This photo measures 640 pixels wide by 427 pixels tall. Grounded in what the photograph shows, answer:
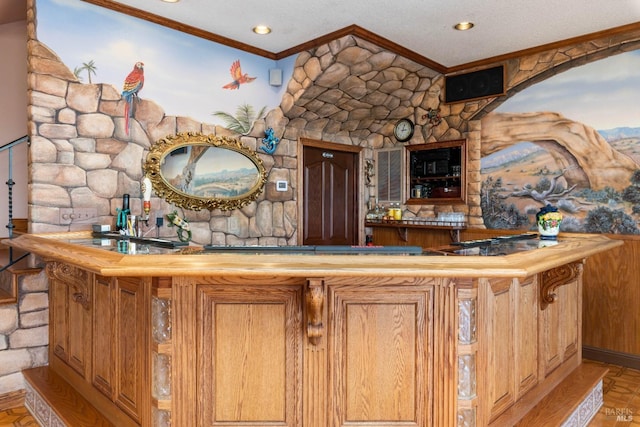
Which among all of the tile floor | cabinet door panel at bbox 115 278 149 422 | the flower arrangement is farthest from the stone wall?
the flower arrangement

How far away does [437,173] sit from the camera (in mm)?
5078

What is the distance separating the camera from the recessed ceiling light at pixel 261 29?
3821mm

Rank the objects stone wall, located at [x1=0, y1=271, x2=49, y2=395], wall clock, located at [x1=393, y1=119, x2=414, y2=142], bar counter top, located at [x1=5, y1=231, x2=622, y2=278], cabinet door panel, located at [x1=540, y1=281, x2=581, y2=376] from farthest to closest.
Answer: wall clock, located at [x1=393, y1=119, x2=414, y2=142] → stone wall, located at [x1=0, y1=271, x2=49, y2=395] → cabinet door panel, located at [x1=540, y1=281, x2=581, y2=376] → bar counter top, located at [x1=5, y1=231, x2=622, y2=278]

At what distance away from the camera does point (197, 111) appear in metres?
3.99

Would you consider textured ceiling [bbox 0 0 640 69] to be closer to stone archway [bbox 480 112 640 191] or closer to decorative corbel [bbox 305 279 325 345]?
stone archway [bbox 480 112 640 191]

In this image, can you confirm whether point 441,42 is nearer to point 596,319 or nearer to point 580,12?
point 580,12

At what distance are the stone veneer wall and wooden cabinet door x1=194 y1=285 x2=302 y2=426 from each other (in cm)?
189

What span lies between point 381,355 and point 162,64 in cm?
313

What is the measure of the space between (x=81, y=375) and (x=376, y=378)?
181cm

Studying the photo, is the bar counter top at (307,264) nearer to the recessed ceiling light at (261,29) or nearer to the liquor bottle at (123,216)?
the liquor bottle at (123,216)

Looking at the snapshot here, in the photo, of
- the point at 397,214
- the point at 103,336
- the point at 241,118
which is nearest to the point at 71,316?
the point at 103,336

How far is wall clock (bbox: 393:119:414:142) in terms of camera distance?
209 inches

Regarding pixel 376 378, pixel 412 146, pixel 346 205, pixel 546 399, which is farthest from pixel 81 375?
pixel 412 146

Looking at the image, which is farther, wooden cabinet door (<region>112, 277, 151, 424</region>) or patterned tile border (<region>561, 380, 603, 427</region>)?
patterned tile border (<region>561, 380, 603, 427</region>)
